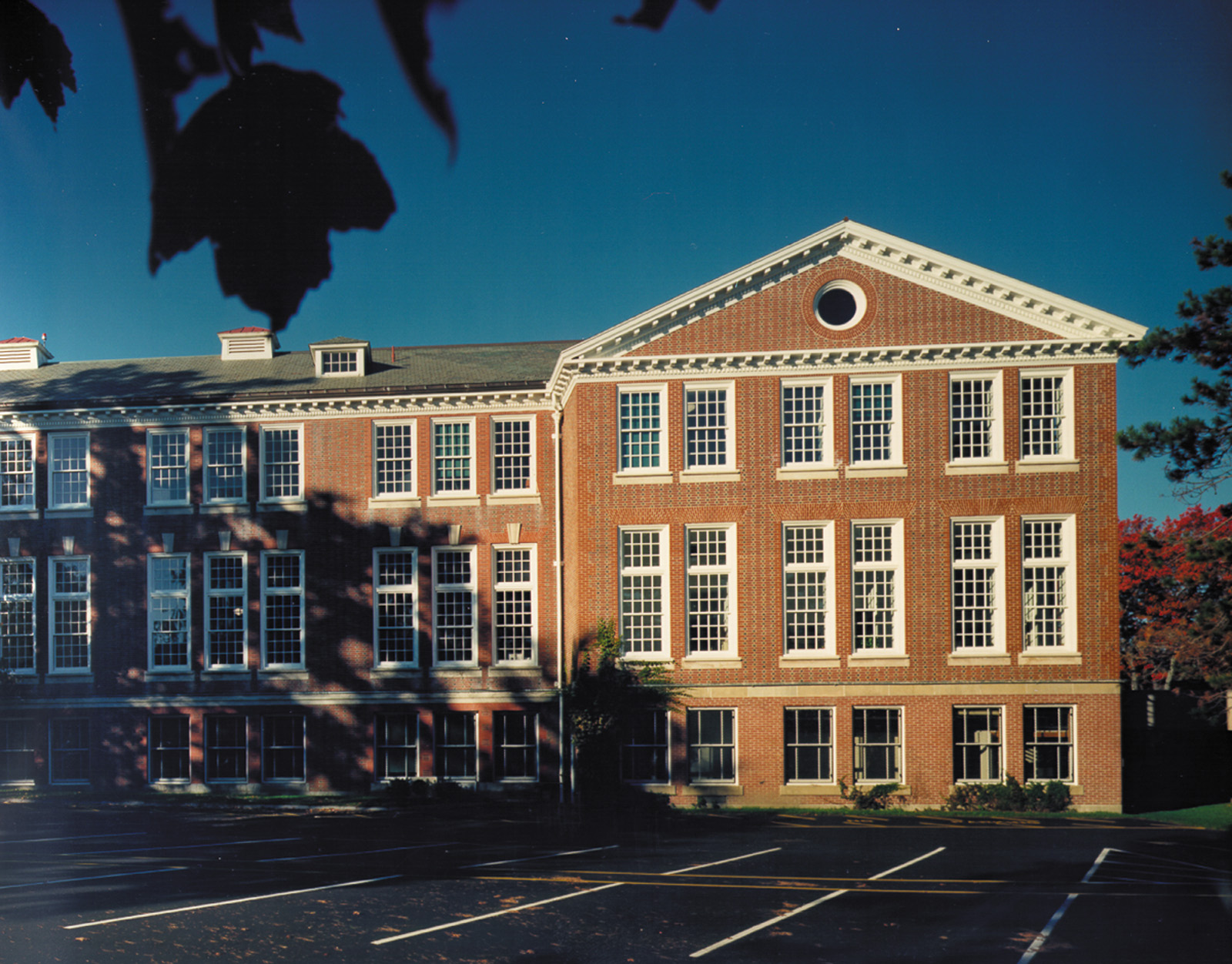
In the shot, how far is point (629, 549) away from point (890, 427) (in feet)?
27.5

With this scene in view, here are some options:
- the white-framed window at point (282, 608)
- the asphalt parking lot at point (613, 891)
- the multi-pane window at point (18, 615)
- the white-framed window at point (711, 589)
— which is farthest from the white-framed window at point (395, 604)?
the multi-pane window at point (18, 615)

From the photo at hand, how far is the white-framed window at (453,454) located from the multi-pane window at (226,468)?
6.31 meters

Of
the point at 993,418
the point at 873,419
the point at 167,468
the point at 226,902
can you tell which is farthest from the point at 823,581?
the point at 167,468

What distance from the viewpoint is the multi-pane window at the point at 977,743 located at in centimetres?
2880

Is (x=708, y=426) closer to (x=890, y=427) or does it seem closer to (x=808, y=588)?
(x=890, y=427)

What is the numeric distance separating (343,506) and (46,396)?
31.4 ft

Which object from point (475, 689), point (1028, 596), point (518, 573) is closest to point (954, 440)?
point (1028, 596)

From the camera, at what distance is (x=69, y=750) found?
105 feet

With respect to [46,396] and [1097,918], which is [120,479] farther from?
[1097,918]

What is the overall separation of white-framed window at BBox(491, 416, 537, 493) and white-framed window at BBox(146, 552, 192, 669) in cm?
1046

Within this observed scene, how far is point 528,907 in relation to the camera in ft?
50.1

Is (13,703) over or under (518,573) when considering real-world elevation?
under

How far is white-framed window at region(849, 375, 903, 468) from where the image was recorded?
30.1 m

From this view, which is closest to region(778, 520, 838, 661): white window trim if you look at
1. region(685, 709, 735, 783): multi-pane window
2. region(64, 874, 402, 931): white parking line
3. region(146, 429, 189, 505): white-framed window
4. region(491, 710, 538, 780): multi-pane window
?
region(685, 709, 735, 783): multi-pane window
